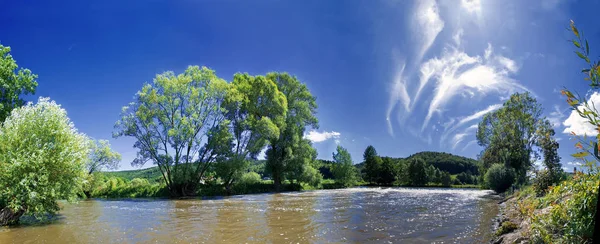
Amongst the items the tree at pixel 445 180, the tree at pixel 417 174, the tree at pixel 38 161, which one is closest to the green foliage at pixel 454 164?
the tree at pixel 417 174

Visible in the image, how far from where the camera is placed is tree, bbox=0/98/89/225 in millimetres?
10633

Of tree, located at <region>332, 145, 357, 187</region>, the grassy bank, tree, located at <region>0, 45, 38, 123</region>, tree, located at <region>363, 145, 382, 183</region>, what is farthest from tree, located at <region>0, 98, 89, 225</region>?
tree, located at <region>363, 145, 382, 183</region>

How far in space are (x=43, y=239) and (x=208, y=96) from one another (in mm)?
23980

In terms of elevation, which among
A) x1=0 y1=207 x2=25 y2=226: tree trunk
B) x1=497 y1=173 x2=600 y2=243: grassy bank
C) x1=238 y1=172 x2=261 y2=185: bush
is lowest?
x1=0 y1=207 x2=25 y2=226: tree trunk

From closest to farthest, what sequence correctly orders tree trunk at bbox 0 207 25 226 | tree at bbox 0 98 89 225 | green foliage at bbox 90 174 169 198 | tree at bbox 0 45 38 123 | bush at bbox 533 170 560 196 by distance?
1. tree at bbox 0 98 89 225
2. tree trunk at bbox 0 207 25 226
3. bush at bbox 533 170 560 196
4. tree at bbox 0 45 38 123
5. green foliage at bbox 90 174 169 198

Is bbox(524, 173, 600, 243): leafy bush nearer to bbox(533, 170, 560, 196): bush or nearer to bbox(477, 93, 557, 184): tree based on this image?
bbox(533, 170, 560, 196): bush

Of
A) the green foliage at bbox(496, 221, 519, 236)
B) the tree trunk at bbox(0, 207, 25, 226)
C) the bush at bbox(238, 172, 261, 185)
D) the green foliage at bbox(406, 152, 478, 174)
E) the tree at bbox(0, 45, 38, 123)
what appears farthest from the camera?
the green foliage at bbox(406, 152, 478, 174)

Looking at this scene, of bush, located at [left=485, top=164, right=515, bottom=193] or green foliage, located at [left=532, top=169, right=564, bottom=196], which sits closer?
green foliage, located at [left=532, top=169, right=564, bottom=196]

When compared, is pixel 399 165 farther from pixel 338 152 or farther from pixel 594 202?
pixel 594 202

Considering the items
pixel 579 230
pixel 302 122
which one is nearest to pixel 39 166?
pixel 579 230

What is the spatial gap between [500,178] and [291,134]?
77.9ft

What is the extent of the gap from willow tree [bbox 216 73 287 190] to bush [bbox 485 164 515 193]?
22515 millimetres

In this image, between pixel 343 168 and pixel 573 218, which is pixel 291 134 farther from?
pixel 573 218

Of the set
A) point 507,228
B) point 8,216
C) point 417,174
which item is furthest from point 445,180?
point 8,216
